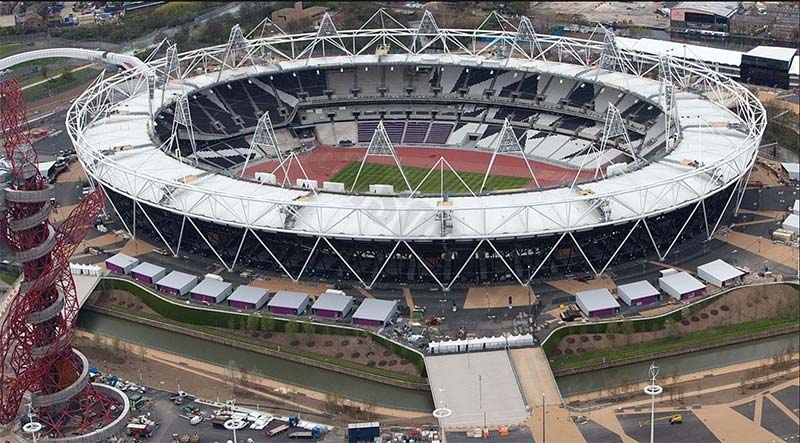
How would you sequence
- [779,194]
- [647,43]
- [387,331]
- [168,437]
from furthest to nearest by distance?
[647,43] < [779,194] < [387,331] < [168,437]

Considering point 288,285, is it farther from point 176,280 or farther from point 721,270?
point 721,270

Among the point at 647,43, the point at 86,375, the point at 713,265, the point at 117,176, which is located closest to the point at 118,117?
the point at 117,176

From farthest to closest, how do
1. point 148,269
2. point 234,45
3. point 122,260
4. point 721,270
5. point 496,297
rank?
point 234,45
point 122,260
point 148,269
point 721,270
point 496,297

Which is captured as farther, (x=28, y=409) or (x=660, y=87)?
(x=660, y=87)

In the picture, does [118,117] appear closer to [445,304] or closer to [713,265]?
[445,304]

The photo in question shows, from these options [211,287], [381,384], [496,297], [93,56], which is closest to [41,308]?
[211,287]

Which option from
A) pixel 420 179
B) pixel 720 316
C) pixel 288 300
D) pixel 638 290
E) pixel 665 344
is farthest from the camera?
pixel 420 179

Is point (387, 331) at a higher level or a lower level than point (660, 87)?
lower
